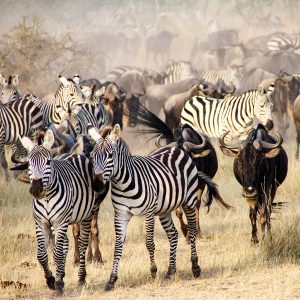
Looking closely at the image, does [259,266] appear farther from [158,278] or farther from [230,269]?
[158,278]

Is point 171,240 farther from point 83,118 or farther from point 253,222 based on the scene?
point 83,118

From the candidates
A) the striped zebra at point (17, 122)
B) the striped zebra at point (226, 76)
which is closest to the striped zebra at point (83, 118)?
the striped zebra at point (17, 122)

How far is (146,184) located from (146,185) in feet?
0.04

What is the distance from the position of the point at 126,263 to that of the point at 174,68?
69.2 feet

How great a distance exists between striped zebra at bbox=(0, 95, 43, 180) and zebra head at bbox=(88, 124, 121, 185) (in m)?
6.59

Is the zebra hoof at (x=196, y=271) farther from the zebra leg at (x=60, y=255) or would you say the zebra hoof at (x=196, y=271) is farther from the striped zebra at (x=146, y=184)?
the zebra leg at (x=60, y=255)

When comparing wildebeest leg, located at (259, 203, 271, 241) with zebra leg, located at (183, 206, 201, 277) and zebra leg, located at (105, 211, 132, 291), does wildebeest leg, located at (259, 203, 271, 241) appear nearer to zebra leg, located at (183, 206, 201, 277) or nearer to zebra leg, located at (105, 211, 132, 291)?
zebra leg, located at (183, 206, 201, 277)

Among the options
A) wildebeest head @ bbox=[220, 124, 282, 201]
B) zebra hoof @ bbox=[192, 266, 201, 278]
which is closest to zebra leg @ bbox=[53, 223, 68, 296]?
zebra hoof @ bbox=[192, 266, 201, 278]

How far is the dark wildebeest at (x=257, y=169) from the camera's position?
8.93 metres

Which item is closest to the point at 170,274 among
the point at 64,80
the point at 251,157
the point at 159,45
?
the point at 251,157

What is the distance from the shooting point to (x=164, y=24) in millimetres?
48750

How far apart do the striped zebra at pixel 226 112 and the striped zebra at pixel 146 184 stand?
668cm

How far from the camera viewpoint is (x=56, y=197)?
7086 millimetres

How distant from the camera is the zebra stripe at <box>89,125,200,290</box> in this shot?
23.4ft
